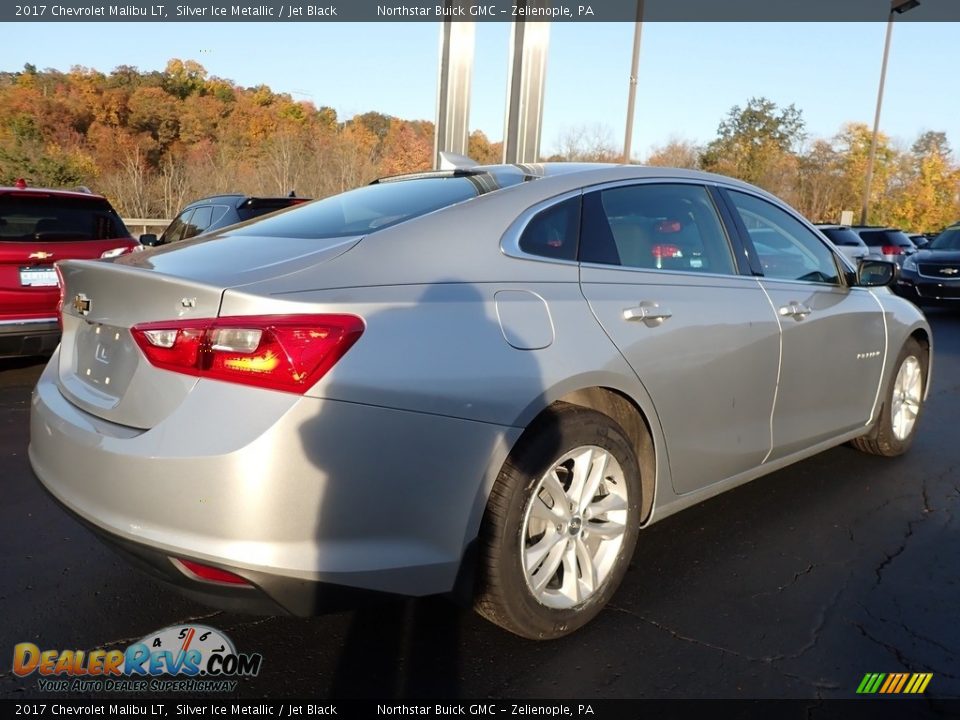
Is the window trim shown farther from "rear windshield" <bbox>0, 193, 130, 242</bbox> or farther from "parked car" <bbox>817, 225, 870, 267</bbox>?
"parked car" <bbox>817, 225, 870, 267</bbox>

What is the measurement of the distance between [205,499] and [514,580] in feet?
3.26

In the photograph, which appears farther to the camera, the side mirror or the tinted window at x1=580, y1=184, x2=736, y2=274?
the side mirror

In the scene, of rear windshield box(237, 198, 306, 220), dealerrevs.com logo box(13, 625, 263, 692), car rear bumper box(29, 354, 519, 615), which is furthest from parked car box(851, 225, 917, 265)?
dealerrevs.com logo box(13, 625, 263, 692)

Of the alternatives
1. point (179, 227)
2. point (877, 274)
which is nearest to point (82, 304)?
point (877, 274)

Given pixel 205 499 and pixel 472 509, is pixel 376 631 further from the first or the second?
pixel 205 499

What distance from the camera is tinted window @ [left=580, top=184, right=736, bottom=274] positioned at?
9.97ft

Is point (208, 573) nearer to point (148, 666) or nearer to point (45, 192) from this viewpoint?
point (148, 666)

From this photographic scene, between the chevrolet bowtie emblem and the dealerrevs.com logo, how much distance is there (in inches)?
45.1

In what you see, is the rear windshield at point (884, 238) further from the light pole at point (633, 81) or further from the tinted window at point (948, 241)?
the light pole at point (633, 81)

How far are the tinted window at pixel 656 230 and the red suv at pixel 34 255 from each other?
16.3 feet

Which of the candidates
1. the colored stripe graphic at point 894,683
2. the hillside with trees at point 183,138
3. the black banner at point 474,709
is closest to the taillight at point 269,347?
the black banner at point 474,709

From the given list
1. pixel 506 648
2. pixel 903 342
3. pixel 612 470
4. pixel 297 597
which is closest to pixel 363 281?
pixel 297 597

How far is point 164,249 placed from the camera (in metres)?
2.84

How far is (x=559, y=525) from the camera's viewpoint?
268 cm
